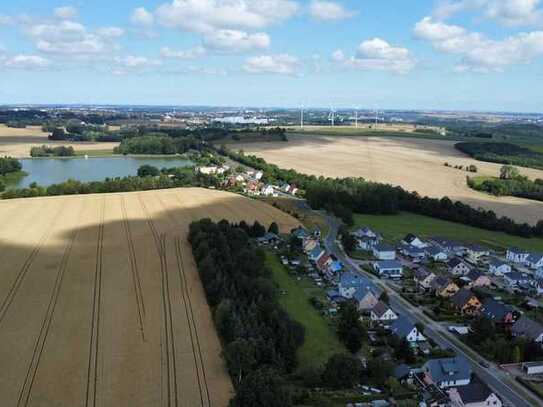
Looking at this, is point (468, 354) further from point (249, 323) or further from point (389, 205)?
point (389, 205)

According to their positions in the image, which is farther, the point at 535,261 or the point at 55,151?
the point at 55,151

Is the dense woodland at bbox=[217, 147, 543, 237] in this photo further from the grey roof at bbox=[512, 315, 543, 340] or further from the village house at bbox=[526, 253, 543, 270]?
the grey roof at bbox=[512, 315, 543, 340]

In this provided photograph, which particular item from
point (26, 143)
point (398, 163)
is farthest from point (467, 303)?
point (26, 143)

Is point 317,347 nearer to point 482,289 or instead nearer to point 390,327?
point 390,327

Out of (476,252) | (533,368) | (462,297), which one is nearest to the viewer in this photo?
(533,368)

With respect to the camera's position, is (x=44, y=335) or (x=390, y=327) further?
(x=390, y=327)

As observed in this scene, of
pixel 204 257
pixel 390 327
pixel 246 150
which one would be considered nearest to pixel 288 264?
pixel 204 257
